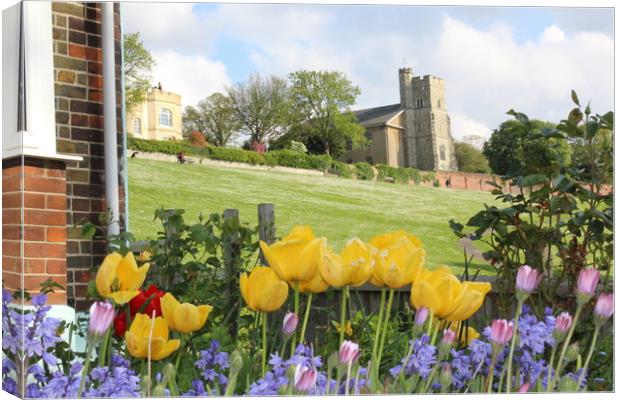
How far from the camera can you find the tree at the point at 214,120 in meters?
3.56

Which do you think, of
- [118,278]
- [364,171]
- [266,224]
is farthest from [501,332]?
[364,171]

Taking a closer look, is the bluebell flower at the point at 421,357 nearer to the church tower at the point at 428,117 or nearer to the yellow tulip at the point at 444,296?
the yellow tulip at the point at 444,296

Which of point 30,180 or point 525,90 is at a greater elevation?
point 525,90

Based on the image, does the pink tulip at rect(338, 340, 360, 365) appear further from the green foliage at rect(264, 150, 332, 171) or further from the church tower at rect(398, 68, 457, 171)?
the green foliage at rect(264, 150, 332, 171)

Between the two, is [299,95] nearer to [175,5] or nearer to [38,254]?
[175,5]

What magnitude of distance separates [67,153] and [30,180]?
1.03 ft

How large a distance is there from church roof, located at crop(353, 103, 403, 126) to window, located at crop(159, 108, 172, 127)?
3.06 ft

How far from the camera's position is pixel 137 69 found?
361 centimetres

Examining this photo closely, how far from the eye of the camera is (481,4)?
10.3 feet

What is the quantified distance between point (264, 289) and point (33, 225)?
4.01 ft

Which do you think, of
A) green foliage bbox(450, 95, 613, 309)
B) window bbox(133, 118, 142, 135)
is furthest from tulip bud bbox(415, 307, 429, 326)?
window bbox(133, 118, 142, 135)

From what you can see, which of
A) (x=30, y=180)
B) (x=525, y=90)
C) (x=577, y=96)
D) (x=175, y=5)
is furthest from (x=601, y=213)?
(x=30, y=180)

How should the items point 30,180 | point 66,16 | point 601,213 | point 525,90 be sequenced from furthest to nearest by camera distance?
point 525,90 → point 66,16 → point 601,213 → point 30,180

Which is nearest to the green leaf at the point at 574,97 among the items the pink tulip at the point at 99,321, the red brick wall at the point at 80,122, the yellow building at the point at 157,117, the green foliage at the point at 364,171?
the green foliage at the point at 364,171
